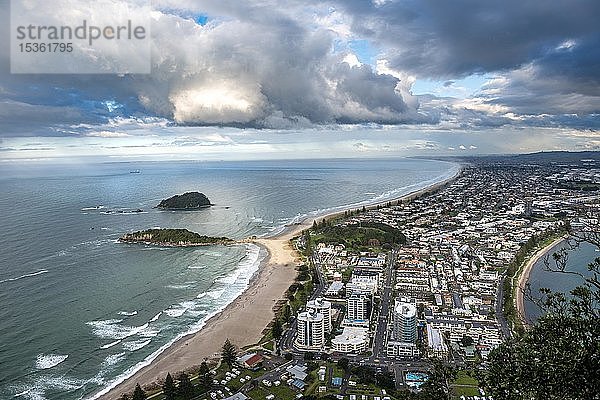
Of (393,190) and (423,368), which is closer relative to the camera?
(423,368)

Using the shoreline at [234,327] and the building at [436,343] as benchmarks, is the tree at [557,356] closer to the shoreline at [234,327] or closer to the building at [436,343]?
the building at [436,343]

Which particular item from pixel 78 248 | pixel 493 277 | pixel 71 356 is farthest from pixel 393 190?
pixel 71 356

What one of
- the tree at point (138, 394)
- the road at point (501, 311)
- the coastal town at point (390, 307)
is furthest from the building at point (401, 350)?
the tree at point (138, 394)

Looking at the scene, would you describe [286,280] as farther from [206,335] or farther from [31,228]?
[31,228]

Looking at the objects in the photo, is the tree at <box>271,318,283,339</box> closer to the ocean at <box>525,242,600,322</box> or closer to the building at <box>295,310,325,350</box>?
the building at <box>295,310,325,350</box>

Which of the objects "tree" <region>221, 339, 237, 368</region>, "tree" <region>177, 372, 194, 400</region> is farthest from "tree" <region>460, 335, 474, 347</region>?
"tree" <region>177, 372, 194, 400</region>

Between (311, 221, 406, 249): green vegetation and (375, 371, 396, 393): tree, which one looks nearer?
(375, 371, 396, 393): tree
